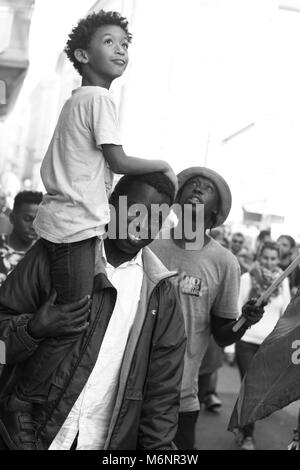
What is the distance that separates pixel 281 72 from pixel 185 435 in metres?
1.96

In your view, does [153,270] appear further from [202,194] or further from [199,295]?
[202,194]

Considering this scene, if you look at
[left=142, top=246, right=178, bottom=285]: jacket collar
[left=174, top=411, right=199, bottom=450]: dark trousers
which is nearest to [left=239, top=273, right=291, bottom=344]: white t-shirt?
[left=174, top=411, right=199, bottom=450]: dark trousers

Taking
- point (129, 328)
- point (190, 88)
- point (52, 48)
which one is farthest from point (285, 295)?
point (129, 328)

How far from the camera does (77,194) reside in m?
2.34

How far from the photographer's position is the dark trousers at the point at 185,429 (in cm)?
342

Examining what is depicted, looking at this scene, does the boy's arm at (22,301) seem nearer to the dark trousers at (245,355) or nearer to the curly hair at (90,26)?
the curly hair at (90,26)

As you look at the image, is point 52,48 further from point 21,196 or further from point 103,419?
point 103,419

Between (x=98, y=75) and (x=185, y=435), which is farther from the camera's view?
(x=185, y=435)

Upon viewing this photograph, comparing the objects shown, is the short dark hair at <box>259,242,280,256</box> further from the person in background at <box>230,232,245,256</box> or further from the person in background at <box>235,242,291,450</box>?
the person in background at <box>230,232,245,256</box>

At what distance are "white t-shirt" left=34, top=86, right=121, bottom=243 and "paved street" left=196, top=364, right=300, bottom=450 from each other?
3678mm

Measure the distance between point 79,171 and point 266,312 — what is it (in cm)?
397

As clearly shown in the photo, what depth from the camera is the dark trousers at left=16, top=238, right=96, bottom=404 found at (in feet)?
7.71

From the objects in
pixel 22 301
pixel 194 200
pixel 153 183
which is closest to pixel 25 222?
pixel 194 200
